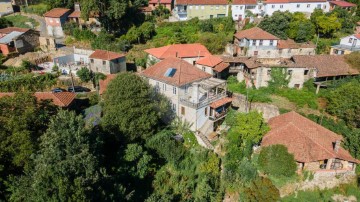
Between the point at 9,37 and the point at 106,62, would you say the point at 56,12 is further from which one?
the point at 106,62

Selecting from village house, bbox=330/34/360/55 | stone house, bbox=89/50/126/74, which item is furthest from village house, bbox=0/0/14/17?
village house, bbox=330/34/360/55

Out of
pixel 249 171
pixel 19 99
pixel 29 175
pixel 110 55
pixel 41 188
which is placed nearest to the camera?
pixel 41 188

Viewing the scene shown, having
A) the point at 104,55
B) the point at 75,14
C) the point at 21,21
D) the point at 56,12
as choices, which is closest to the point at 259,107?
the point at 104,55

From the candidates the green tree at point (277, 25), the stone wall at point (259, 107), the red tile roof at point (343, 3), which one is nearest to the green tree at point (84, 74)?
the stone wall at point (259, 107)

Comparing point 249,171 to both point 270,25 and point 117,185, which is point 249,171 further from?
point 270,25

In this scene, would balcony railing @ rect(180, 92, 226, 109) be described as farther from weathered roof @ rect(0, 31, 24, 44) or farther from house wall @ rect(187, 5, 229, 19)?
weathered roof @ rect(0, 31, 24, 44)

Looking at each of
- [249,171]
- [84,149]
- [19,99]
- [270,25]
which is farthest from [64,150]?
[270,25]
